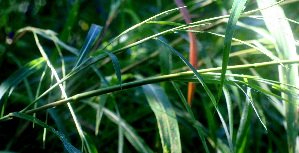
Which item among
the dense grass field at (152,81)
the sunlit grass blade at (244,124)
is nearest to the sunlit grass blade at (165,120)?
the dense grass field at (152,81)

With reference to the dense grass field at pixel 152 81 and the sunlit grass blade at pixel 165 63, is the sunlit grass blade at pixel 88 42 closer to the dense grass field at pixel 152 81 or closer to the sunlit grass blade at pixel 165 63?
the dense grass field at pixel 152 81

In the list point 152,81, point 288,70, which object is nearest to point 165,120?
point 152,81

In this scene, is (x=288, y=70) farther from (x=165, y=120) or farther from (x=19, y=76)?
(x=19, y=76)

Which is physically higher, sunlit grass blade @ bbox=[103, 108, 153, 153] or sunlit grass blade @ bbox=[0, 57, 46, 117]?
sunlit grass blade @ bbox=[0, 57, 46, 117]

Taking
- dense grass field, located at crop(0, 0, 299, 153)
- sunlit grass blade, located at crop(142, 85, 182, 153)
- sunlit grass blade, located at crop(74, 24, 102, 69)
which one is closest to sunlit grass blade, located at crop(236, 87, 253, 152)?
dense grass field, located at crop(0, 0, 299, 153)

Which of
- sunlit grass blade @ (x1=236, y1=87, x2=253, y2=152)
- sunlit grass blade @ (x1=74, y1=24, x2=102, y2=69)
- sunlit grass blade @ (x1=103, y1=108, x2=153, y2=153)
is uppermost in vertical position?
sunlit grass blade @ (x1=74, y1=24, x2=102, y2=69)

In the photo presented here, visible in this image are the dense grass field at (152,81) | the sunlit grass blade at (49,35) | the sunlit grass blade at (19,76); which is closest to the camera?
the dense grass field at (152,81)

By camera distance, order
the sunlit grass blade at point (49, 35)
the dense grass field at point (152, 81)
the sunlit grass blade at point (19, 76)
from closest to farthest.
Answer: the dense grass field at point (152, 81) < the sunlit grass blade at point (19, 76) < the sunlit grass blade at point (49, 35)

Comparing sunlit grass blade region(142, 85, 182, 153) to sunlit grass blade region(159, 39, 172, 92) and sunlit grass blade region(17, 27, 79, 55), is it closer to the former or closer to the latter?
sunlit grass blade region(159, 39, 172, 92)

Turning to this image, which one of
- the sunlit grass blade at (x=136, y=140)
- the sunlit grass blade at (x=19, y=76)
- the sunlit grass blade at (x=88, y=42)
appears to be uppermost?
the sunlit grass blade at (x=88, y=42)

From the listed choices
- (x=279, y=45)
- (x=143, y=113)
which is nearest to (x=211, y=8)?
(x=143, y=113)
